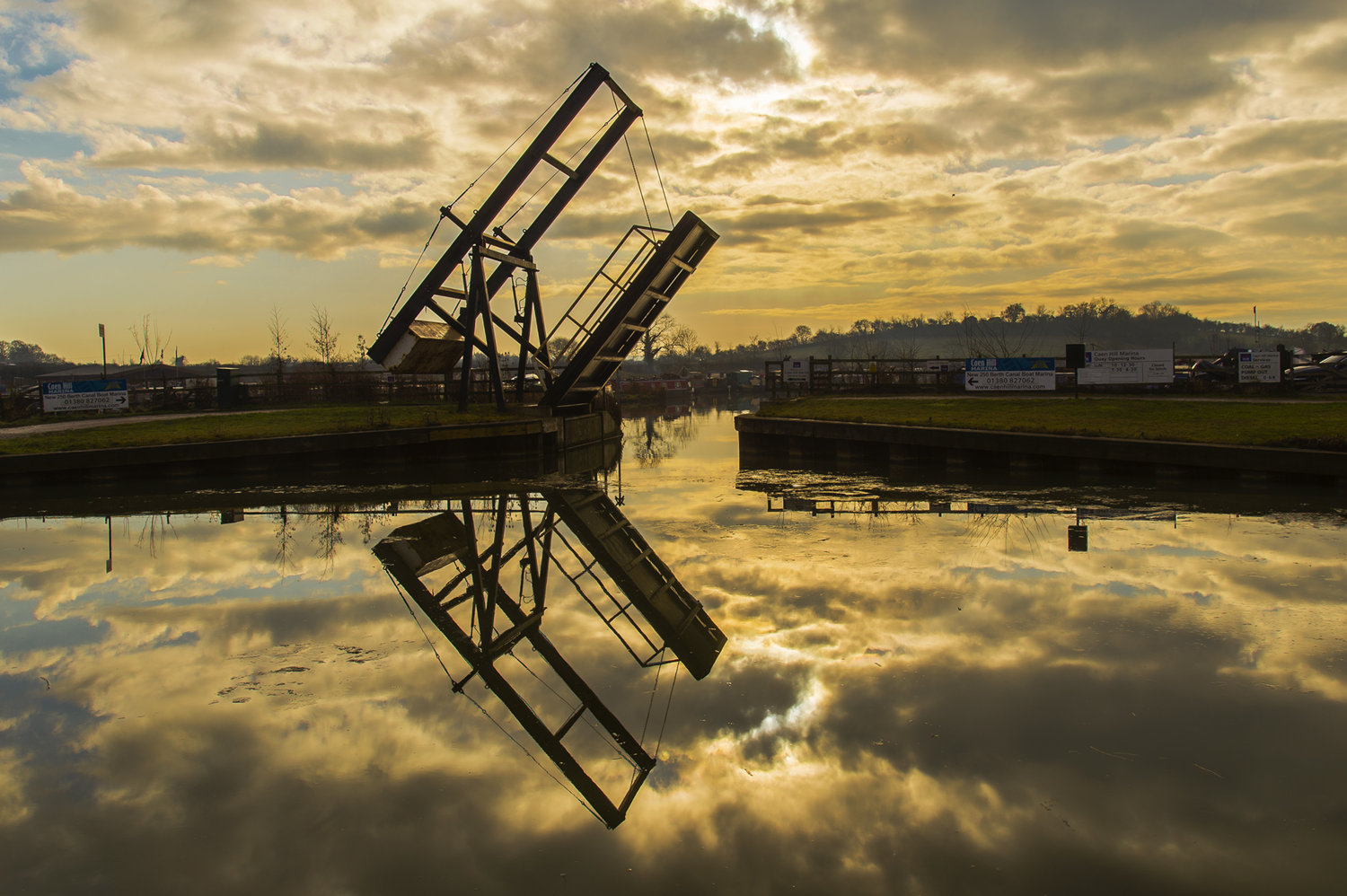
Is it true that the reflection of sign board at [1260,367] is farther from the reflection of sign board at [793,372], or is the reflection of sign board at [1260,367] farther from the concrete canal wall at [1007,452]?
the concrete canal wall at [1007,452]

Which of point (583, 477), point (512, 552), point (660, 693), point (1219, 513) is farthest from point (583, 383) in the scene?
point (660, 693)

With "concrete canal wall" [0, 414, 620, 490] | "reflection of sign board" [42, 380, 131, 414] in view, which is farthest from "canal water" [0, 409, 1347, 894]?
"reflection of sign board" [42, 380, 131, 414]

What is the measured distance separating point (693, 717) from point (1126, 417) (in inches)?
671

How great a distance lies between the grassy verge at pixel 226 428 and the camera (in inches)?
659

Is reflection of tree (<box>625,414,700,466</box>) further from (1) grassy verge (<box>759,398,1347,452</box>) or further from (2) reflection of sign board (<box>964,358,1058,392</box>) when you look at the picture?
(2) reflection of sign board (<box>964,358,1058,392</box>)

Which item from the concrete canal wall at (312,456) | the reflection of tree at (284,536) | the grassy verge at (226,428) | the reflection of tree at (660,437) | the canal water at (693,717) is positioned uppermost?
the grassy verge at (226,428)

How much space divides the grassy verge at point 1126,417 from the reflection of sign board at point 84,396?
72.9 feet

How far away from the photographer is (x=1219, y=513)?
9.80 m

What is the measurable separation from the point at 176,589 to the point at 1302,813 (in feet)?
24.9

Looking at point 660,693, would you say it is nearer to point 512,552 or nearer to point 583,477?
point 512,552

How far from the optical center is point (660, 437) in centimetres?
2723

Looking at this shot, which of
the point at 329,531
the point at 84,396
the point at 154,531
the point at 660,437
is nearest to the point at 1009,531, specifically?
the point at 329,531

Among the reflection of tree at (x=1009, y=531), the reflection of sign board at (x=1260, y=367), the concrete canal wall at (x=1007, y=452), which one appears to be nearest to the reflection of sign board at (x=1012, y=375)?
the reflection of sign board at (x=1260, y=367)

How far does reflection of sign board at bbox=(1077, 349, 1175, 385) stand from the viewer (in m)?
28.9
